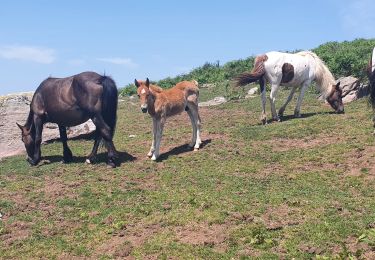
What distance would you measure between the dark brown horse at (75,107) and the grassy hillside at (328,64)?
1477cm

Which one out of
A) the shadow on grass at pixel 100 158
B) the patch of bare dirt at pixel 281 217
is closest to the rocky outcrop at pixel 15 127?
the shadow on grass at pixel 100 158

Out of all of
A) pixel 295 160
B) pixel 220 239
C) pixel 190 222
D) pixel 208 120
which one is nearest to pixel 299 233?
pixel 220 239

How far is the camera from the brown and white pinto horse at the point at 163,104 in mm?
12203

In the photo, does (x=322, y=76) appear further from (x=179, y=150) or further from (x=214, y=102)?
(x=214, y=102)

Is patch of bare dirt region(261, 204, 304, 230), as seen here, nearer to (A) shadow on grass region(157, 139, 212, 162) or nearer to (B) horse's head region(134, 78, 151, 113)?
(B) horse's head region(134, 78, 151, 113)

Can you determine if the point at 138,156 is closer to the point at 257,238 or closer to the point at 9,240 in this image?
the point at 9,240

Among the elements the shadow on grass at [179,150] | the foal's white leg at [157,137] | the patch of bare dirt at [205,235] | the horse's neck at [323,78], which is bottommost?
the patch of bare dirt at [205,235]

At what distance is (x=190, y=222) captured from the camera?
26.2ft

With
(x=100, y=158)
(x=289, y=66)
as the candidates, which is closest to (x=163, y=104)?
(x=100, y=158)

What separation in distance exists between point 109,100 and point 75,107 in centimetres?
122

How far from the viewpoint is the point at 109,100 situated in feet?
40.8

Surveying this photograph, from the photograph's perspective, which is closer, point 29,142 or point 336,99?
point 29,142

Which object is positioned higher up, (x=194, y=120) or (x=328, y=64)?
(x=328, y=64)

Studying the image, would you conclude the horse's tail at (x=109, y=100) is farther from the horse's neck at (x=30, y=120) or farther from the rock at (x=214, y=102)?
the rock at (x=214, y=102)
